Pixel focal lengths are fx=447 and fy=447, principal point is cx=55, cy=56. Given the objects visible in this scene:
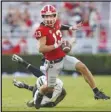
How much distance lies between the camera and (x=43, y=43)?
3326mm

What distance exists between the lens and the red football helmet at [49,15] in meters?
3.28

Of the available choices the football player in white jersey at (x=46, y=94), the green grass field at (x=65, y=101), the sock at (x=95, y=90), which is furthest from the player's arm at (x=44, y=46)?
the sock at (x=95, y=90)

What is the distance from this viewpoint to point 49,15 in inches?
Answer: 129

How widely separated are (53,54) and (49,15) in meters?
0.34

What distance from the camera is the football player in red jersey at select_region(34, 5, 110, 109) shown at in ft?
10.9

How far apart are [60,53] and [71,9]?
2816 millimetres

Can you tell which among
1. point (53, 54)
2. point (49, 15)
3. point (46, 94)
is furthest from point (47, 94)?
point (49, 15)

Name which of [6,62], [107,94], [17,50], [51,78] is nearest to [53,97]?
[51,78]

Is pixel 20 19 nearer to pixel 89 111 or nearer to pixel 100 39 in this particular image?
pixel 100 39

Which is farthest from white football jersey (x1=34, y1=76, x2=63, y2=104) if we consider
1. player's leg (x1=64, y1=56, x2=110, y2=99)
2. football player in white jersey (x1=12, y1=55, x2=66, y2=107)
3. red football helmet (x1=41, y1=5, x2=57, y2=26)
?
red football helmet (x1=41, y1=5, x2=57, y2=26)

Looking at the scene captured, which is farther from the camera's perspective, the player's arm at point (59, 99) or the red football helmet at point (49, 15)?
the player's arm at point (59, 99)

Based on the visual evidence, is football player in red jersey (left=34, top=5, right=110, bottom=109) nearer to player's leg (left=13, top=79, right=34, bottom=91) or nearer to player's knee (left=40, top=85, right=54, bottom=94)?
player's knee (left=40, top=85, right=54, bottom=94)

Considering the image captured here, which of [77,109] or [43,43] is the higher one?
[43,43]

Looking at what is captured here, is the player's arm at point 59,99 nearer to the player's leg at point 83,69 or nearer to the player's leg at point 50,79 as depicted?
the player's leg at point 50,79
